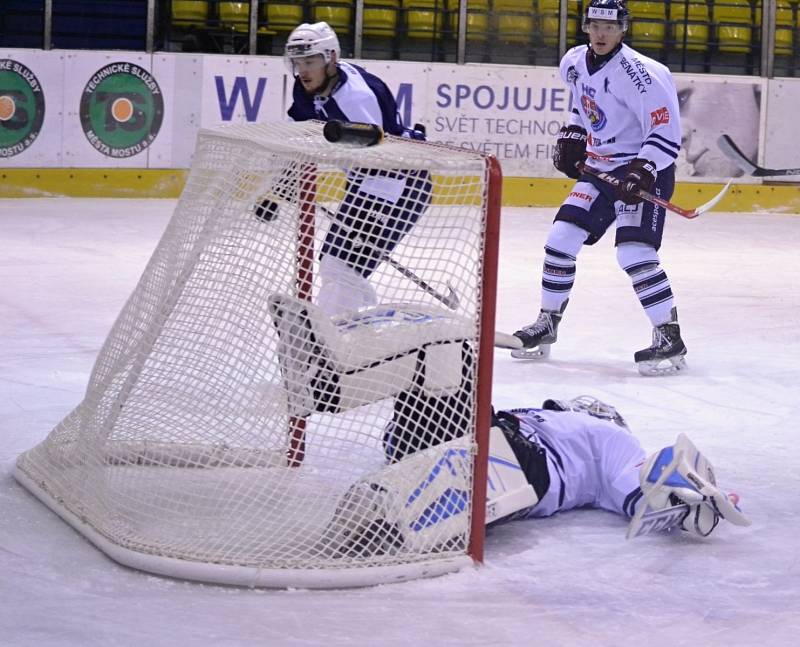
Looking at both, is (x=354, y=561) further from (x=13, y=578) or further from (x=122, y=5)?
(x=122, y=5)

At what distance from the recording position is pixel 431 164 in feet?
7.82

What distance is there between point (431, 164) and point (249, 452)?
593mm

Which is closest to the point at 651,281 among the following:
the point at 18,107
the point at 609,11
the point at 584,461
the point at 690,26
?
the point at 609,11

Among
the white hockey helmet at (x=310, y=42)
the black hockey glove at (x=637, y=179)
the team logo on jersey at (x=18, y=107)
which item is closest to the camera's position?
the white hockey helmet at (x=310, y=42)

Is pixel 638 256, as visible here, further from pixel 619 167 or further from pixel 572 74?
pixel 572 74

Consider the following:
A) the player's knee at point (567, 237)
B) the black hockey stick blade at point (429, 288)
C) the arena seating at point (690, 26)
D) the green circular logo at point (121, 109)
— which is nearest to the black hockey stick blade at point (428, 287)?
the black hockey stick blade at point (429, 288)

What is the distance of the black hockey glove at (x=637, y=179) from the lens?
14.0 ft

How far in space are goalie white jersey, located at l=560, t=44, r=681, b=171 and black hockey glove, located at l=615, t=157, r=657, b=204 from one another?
0.12 feet

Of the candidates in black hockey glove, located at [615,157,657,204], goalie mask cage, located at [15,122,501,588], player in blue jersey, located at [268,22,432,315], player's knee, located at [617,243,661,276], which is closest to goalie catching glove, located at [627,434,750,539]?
goalie mask cage, located at [15,122,501,588]

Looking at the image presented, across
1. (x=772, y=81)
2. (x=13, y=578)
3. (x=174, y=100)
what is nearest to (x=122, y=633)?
(x=13, y=578)

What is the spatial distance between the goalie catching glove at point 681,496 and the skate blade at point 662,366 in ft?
5.88

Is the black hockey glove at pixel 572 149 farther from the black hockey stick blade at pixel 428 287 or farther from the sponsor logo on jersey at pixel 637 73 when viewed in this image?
the black hockey stick blade at pixel 428 287

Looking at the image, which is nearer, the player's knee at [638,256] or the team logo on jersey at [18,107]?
the player's knee at [638,256]

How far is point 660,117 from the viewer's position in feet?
14.4
